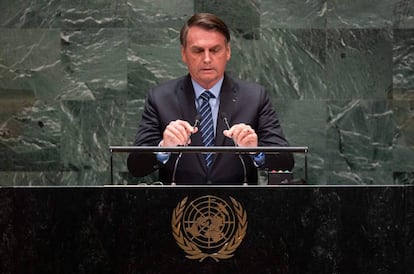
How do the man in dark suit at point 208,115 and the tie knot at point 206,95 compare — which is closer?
the man in dark suit at point 208,115

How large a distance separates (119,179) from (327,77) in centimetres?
167

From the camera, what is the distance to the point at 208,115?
4125 mm

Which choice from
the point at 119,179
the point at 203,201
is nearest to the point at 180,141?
the point at 203,201

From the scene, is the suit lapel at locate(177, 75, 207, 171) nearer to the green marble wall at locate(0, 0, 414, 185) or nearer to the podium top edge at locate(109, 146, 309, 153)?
the podium top edge at locate(109, 146, 309, 153)

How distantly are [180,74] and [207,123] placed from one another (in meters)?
1.57

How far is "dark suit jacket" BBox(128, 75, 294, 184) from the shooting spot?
12.7 ft

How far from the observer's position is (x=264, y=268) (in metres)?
2.96

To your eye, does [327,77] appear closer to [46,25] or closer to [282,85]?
[282,85]

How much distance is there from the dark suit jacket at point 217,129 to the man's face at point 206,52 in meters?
0.12

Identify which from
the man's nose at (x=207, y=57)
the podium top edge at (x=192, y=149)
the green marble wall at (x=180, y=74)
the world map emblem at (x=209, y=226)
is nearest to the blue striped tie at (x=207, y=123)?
the man's nose at (x=207, y=57)

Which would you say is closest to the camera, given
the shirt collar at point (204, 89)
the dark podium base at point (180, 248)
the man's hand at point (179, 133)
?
the dark podium base at point (180, 248)

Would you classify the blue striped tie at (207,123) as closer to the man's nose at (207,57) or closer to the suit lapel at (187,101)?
the suit lapel at (187,101)

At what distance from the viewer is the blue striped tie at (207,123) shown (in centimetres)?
402

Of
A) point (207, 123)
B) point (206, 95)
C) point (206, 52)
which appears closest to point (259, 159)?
point (207, 123)
